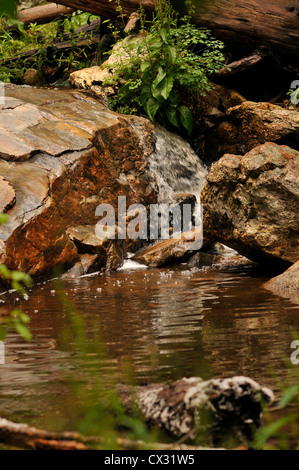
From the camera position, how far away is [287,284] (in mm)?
5988

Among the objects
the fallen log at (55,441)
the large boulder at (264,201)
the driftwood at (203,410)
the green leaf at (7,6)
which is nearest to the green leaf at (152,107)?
the large boulder at (264,201)

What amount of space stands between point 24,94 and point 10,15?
944cm

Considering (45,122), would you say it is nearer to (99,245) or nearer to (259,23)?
(99,245)

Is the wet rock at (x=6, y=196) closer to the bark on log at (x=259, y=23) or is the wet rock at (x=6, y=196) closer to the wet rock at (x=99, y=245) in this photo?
the wet rock at (x=99, y=245)

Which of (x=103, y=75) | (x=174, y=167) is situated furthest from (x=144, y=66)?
(x=174, y=167)

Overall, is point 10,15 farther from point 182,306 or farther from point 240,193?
point 240,193

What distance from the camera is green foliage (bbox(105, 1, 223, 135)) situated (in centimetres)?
1061

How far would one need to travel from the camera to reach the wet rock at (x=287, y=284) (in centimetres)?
587

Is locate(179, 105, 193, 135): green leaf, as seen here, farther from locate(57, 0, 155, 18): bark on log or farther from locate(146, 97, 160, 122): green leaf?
locate(57, 0, 155, 18): bark on log

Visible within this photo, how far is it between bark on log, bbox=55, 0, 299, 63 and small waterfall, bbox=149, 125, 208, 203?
2485mm

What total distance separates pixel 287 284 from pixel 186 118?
6003 millimetres

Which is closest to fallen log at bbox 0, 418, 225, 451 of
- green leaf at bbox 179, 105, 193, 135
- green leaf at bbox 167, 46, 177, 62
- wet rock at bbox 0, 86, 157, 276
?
wet rock at bbox 0, 86, 157, 276

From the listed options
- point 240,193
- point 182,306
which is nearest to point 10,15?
point 182,306

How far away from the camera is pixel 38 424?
2.52m
